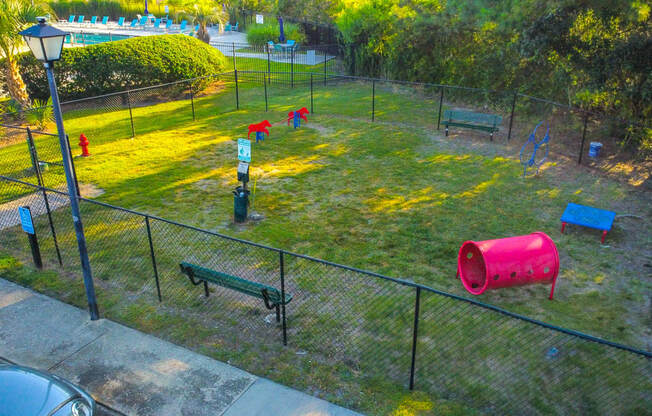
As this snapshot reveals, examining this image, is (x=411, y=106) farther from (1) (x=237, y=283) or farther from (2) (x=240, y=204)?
(1) (x=237, y=283)

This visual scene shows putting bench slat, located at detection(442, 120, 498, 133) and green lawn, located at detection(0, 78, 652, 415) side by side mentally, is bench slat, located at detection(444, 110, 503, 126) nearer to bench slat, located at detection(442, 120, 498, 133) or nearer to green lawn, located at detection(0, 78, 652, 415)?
bench slat, located at detection(442, 120, 498, 133)

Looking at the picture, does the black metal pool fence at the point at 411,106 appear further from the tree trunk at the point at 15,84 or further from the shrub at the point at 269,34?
the shrub at the point at 269,34

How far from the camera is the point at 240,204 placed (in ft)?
35.0

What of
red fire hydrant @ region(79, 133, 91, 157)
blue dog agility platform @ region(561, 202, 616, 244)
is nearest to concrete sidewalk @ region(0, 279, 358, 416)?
blue dog agility platform @ region(561, 202, 616, 244)

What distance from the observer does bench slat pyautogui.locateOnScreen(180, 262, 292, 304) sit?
7176mm

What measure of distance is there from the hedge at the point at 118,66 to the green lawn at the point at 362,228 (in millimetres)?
1914

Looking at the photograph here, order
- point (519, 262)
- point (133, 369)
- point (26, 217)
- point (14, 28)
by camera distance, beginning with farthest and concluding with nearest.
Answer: point (14, 28), point (26, 217), point (519, 262), point (133, 369)

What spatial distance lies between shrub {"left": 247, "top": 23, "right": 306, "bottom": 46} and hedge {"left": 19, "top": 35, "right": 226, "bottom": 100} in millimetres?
12663

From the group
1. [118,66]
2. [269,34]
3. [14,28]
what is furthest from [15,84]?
[269,34]

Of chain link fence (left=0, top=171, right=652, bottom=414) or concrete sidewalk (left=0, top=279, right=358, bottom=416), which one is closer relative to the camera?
concrete sidewalk (left=0, top=279, right=358, bottom=416)

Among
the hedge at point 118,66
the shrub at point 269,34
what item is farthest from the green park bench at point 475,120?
the shrub at point 269,34

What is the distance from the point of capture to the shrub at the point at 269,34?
34.9m

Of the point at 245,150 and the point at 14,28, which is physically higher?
the point at 14,28

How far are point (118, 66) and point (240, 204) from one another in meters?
13.3
